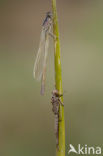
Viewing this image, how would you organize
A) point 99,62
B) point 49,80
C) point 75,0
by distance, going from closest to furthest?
point 49,80
point 99,62
point 75,0

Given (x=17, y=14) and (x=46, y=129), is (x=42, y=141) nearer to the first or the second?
(x=46, y=129)

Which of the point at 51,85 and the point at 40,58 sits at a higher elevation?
the point at 51,85

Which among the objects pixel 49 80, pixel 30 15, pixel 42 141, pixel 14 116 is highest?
pixel 30 15

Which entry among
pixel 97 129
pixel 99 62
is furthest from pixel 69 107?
pixel 99 62

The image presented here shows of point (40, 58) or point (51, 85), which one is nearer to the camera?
point (40, 58)

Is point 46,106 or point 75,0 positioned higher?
point 75,0

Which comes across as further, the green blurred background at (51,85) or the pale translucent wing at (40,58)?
the green blurred background at (51,85)

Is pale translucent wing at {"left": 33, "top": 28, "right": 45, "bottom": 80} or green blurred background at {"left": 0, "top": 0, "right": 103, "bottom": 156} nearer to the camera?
pale translucent wing at {"left": 33, "top": 28, "right": 45, "bottom": 80}

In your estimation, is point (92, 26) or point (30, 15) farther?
point (30, 15)
